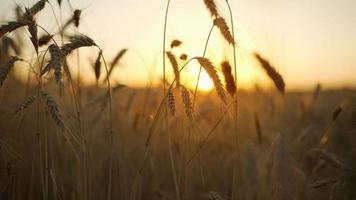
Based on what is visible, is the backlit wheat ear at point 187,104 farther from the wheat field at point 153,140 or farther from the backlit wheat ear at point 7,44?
the backlit wheat ear at point 7,44

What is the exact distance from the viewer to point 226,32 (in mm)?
1604

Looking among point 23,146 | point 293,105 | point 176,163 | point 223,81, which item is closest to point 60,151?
point 23,146

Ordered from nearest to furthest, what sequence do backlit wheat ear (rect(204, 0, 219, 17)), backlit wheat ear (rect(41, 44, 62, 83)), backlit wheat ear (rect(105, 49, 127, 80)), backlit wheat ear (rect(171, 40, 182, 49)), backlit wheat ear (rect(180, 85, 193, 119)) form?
backlit wheat ear (rect(41, 44, 62, 83)), backlit wheat ear (rect(180, 85, 193, 119)), backlit wheat ear (rect(204, 0, 219, 17)), backlit wheat ear (rect(171, 40, 182, 49)), backlit wheat ear (rect(105, 49, 127, 80))

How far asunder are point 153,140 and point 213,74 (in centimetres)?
175

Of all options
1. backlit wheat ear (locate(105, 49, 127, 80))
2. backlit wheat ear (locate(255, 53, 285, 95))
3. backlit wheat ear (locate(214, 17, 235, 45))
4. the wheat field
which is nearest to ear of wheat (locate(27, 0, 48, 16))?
the wheat field

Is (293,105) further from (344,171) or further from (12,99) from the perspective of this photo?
(344,171)

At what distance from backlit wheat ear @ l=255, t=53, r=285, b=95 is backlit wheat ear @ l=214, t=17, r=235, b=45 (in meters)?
0.44

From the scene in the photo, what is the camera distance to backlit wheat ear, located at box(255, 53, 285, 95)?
1.91 meters

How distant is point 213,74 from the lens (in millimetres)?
1508

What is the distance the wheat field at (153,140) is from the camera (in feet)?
5.21

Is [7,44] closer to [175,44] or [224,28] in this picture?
[175,44]

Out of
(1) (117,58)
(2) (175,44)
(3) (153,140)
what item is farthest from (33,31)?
(3) (153,140)

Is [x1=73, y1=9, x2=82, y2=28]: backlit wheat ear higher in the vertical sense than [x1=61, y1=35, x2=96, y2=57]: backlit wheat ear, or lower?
higher

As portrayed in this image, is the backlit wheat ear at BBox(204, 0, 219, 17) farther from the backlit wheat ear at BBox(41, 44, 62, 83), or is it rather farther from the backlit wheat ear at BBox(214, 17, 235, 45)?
the backlit wheat ear at BBox(41, 44, 62, 83)
